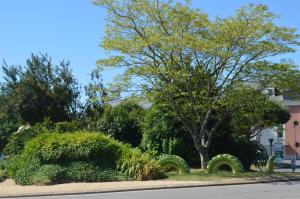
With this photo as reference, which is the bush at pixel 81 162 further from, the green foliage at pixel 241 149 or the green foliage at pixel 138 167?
the green foliage at pixel 241 149

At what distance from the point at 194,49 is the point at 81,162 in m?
7.58

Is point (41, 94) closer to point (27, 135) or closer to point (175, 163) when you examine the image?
point (27, 135)

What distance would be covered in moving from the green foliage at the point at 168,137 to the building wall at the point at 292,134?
5576cm

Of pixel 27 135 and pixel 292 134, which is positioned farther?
pixel 292 134

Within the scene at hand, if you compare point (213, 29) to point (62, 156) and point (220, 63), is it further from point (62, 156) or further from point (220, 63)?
point (62, 156)

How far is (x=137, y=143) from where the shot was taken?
33781 mm

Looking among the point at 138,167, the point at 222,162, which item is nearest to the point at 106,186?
the point at 138,167

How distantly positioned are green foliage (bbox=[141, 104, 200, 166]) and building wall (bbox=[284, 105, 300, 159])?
55.8 metres

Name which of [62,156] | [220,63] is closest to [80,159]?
[62,156]

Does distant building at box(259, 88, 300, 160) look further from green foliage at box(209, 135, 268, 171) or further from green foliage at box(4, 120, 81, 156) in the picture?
green foliage at box(4, 120, 81, 156)

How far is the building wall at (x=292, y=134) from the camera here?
83250 mm

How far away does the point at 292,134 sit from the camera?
3351 inches

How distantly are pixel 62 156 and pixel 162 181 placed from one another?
490 centimetres

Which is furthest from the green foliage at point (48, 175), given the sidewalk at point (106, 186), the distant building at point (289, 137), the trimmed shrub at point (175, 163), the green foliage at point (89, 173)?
the distant building at point (289, 137)
